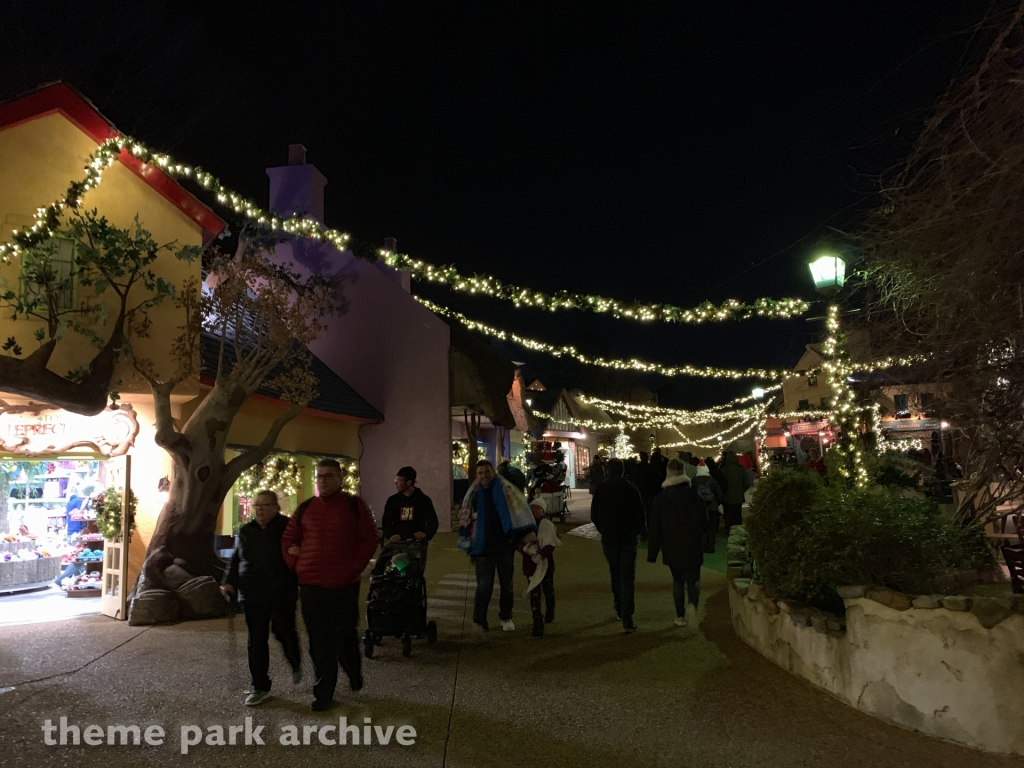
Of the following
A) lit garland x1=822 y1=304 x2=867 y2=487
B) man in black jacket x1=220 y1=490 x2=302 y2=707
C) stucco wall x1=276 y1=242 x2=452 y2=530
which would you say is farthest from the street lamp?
stucco wall x1=276 y1=242 x2=452 y2=530

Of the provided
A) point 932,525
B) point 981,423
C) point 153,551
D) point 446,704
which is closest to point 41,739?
point 446,704

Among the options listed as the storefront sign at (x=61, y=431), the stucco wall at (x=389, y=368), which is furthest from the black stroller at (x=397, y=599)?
the stucco wall at (x=389, y=368)

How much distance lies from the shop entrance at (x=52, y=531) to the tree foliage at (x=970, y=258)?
9.19 m

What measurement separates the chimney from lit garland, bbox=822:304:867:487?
1228cm

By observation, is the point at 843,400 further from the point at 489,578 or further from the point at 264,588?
the point at 264,588

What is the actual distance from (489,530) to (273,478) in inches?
276

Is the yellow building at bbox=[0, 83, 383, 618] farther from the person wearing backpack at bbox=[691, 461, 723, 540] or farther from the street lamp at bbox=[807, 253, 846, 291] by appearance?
the street lamp at bbox=[807, 253, 846, 291]

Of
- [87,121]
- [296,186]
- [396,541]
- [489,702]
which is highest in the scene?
[296,186]

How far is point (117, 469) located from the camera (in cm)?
928

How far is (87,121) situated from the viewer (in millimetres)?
8680

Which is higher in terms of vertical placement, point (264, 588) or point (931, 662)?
point (264, 588)

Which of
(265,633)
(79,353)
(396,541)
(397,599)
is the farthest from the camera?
(79,353)

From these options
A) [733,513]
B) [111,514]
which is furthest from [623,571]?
[733,513]

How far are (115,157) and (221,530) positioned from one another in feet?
19.5
